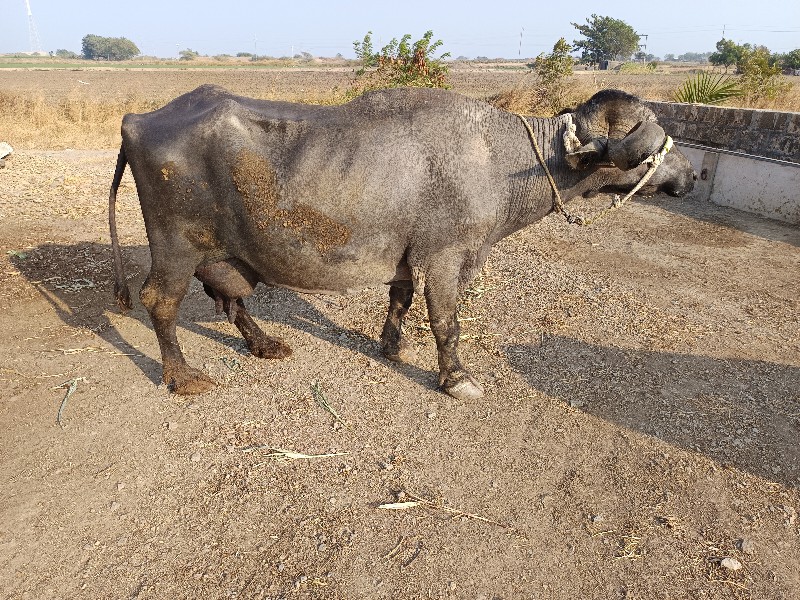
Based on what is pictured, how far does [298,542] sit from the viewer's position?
10.5 feet

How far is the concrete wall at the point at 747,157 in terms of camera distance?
9023 mm

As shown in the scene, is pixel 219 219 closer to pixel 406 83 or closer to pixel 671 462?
pixel 671 462

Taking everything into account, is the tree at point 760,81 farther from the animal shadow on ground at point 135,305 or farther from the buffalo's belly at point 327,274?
the buffalo's belly at point 327,274

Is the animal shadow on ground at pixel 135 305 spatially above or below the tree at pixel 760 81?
below

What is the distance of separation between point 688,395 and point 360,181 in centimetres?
304

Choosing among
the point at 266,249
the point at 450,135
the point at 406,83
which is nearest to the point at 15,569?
the point at 266,249

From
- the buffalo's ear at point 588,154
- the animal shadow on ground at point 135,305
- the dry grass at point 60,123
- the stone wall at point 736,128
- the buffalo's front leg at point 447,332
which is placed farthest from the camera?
the dry grass at point 60,123

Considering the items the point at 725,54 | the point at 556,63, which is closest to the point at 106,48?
the point at 725,54

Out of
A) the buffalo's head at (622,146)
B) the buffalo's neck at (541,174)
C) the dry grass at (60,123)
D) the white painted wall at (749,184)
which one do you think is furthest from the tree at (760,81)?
the dry grass at (60,123)

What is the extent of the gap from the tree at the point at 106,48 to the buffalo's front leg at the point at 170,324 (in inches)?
6055

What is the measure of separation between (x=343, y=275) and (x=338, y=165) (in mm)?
781

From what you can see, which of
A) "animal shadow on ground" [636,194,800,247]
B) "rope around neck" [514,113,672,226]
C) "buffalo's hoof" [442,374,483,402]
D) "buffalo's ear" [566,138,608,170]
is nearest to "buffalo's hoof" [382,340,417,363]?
"buffalo's hoof" [442,374,483,402]

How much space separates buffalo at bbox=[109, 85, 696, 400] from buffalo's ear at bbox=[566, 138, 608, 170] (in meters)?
0.01

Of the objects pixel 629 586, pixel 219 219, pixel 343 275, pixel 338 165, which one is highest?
pixel 338 165
